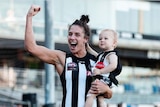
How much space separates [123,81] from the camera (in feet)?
113

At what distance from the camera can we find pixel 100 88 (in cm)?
543

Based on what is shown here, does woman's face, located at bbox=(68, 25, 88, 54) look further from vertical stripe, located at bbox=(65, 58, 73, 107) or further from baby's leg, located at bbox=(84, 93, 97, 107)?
baby's leg, located at bbox=(84, 93, 97, 107)

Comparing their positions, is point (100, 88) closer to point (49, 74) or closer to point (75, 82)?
point (75, 82)

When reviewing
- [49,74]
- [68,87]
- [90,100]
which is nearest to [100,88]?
[90,100]

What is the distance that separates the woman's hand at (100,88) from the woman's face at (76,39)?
0.32 m

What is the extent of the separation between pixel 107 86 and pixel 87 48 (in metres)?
0.45

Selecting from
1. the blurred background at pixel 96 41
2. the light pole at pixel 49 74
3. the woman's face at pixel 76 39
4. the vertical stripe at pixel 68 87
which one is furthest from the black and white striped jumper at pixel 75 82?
the blurred background at pixel 96 41

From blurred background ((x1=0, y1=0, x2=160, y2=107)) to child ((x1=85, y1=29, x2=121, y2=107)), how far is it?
21.8 meters

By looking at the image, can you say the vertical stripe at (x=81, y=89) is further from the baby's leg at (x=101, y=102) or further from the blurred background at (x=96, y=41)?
the blurred background at (x=96, y=41)

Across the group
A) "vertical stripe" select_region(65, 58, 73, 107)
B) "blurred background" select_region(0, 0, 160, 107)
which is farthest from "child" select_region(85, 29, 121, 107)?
"blurred background" select_region(0, 0, 160, 107)

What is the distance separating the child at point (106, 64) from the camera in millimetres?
5457

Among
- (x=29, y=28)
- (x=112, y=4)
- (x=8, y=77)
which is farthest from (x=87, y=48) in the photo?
(x=112, y=4)

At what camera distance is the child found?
546 cm

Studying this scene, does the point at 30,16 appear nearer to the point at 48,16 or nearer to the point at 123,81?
the point at 48,16
